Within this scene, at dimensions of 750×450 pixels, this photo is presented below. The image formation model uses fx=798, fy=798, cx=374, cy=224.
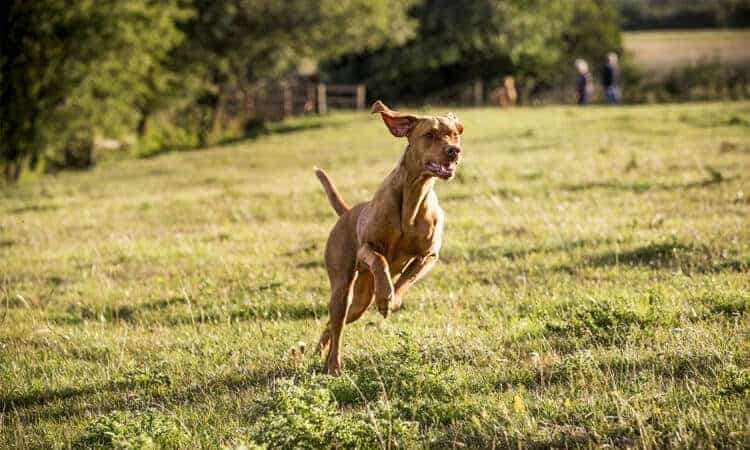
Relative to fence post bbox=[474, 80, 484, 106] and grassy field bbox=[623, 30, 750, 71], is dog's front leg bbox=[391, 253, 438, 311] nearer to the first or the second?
fence post bbox=[474, 80, 484, 106]

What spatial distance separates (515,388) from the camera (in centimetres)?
503

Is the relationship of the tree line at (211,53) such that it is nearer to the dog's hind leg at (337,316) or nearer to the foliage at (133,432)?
the dog's hind leg at (337,316)

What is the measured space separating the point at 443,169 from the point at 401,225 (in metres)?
0.52

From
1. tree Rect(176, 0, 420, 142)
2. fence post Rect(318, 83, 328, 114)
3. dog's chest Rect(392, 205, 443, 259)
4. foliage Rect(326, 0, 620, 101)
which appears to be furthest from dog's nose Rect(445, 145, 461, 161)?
foliage Rect(326, 0, 620, 101)

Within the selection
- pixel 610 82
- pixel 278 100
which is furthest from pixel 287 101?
pixel 610 82

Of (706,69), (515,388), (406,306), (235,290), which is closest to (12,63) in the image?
(235,290)

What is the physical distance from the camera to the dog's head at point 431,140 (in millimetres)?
5375

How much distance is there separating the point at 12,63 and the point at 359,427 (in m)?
24.0

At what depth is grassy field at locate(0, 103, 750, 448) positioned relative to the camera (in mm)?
4461

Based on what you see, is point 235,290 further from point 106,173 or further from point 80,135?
point 80,135

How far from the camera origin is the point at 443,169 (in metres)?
5.38

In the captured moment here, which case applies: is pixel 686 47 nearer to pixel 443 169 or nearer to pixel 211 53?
pixel 211 53

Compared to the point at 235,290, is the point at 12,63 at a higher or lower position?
higher

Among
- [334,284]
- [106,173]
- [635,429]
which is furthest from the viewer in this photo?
[106,173]
